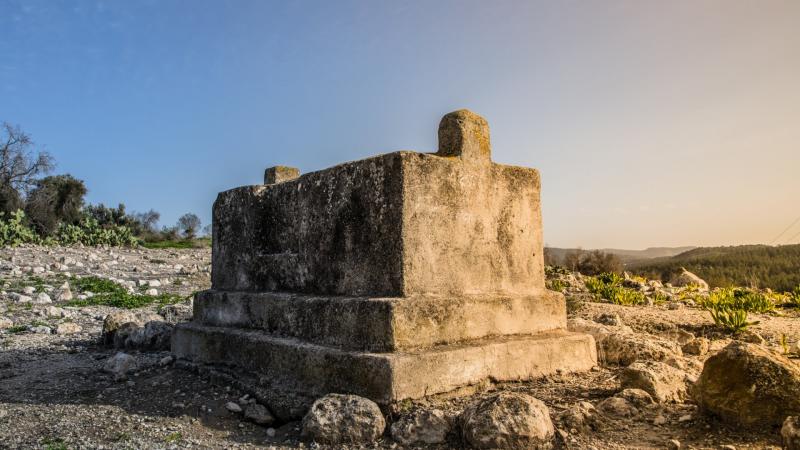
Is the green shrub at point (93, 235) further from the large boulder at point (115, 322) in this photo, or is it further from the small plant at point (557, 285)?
the small plant at point (557, 285)

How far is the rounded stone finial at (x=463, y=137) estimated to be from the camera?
4172mm


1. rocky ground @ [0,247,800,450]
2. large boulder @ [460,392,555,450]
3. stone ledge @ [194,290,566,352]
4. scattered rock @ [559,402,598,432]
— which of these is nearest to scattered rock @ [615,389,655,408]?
rocky ground @ [0,247,800,450]

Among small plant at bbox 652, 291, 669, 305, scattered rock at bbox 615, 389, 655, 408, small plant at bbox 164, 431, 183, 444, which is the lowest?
small plant at bbox 164, 431, 183, 444

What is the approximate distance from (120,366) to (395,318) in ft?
9.50

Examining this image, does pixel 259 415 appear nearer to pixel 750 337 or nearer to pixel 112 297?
pixel 750 337

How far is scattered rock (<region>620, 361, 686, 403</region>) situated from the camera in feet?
11.7

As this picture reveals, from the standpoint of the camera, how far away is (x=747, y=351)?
3.12m

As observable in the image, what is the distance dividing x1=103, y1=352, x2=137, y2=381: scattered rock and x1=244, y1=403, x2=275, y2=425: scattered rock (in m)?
1.65

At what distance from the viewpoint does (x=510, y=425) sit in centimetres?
298

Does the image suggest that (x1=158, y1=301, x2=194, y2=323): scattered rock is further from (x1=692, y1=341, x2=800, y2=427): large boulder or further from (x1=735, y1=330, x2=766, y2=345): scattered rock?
(x1=735, y1=330, x2=766, y2=345): scattered rock

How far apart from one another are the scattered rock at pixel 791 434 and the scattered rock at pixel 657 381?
920 millimetres

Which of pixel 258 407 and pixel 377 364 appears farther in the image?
pixel 258 407

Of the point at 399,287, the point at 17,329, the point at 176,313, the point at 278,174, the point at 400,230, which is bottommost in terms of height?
the point at 17,329

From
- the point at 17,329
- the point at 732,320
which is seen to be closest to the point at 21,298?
the point at 17,329
